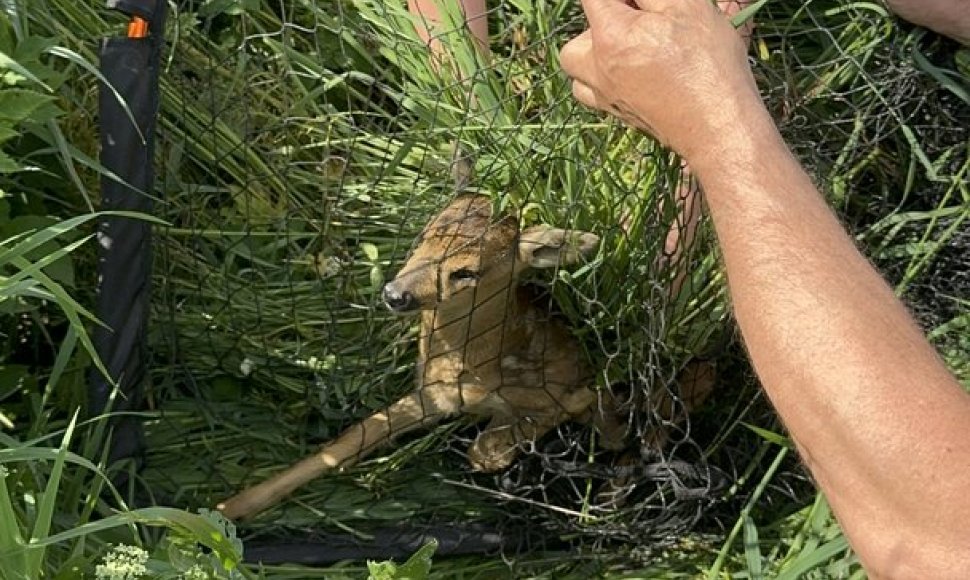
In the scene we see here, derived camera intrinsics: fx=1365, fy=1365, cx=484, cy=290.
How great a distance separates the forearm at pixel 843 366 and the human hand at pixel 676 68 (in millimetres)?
36

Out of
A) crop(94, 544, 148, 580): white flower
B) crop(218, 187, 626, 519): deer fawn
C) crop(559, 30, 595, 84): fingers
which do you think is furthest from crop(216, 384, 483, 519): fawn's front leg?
crop(559, 30, 595, 84): fingers

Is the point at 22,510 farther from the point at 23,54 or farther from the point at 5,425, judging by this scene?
the point at 23,54

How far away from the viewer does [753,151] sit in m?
1.49

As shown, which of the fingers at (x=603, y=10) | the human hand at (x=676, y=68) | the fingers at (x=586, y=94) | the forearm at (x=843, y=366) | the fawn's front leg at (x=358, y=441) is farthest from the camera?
the fawn's front leg at (x=358, y=441)

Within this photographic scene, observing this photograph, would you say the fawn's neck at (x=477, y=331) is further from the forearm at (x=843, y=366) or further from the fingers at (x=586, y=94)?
the forearm at (x=843, y=366)

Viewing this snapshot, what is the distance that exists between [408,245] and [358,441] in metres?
0.38

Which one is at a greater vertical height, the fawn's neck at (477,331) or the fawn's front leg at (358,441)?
the fawn's neck at (477,331)

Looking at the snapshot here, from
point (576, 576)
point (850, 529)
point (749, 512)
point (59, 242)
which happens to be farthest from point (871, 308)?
point (59, 242)

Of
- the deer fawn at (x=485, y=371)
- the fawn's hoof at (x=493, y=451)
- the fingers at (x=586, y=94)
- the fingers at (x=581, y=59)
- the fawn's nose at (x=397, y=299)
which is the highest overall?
the fingers at (x=581, y=59)

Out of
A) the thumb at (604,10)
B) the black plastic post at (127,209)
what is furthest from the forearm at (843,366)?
the black plastic post at (127,209)

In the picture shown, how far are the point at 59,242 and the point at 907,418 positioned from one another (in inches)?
61.1

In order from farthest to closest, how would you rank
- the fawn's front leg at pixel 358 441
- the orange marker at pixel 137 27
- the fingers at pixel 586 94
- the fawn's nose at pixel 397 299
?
the fawn's front leg at pixel 358 441, the fawn's nose at pixel 397 299, the orange marker at pixel 137 27, the fingers at pixel 586 94

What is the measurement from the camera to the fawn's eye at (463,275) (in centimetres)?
234

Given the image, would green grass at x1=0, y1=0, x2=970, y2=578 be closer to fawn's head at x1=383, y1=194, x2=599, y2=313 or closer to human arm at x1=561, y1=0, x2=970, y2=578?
fawn's head at x1=383, y1=194, x2=599, y2=313
